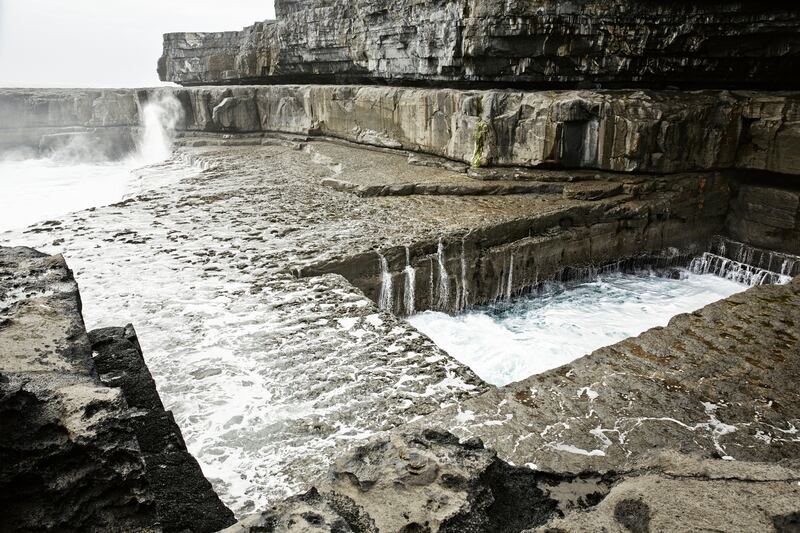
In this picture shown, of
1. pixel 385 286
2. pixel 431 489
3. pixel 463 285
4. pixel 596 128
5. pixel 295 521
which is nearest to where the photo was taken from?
pixel 295 521

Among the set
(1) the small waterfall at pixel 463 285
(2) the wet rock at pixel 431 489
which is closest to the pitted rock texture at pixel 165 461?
(2) the wet rock at pixel 431 489

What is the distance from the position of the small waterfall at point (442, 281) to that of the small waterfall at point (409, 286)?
45cm

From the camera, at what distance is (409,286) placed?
7.20m

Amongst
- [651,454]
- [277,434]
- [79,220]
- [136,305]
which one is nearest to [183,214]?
[79,220]

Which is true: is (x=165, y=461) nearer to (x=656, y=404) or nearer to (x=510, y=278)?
(x=656, y=404)

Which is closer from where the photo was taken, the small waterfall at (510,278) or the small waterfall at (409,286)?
the small waterfall at (409,286)

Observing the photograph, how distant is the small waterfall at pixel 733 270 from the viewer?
29.7 feet

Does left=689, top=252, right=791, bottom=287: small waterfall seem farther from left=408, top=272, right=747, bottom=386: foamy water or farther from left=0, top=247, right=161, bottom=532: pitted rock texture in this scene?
left=0, top=247, right=161, bottom=532: pitted rock texture

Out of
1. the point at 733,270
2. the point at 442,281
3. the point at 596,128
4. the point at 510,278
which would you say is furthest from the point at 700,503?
the point at 733,270

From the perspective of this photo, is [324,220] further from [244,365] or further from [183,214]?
[244,365]

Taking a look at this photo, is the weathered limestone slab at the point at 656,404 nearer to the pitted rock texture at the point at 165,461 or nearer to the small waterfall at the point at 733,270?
the pitted rock texture at the point at 165,461

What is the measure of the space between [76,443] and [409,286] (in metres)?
5.65

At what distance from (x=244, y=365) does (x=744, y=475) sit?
3658 millimetres

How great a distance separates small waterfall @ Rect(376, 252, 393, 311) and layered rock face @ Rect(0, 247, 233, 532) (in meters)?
4.34
